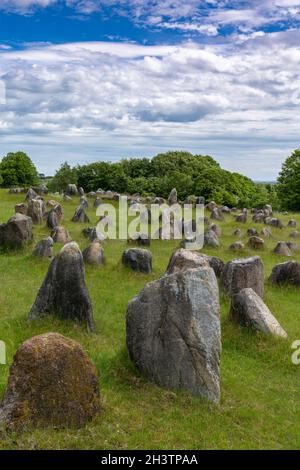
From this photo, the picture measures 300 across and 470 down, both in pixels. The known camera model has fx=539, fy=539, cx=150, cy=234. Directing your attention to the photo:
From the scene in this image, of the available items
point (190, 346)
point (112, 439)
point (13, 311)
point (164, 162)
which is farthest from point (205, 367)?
point (164, 162)

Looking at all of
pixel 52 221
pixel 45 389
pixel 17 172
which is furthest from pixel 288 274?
pixel 17 172

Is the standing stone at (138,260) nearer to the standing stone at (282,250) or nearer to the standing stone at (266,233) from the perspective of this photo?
the standing stone at (282,250)

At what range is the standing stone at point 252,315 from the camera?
15.5m

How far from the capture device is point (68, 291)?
14.9 meters

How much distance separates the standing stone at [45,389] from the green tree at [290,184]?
6772 centimetres

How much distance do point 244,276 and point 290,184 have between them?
2323 inches

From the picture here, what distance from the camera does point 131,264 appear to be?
22.8m

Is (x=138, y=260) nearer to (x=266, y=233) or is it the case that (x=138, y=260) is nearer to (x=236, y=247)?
(x=236, y=247)

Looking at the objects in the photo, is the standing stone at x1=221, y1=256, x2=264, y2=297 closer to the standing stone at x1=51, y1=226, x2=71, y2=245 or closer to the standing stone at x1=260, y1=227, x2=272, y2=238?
the standing stone at x1=51, y1=226, x2=71, y2=245

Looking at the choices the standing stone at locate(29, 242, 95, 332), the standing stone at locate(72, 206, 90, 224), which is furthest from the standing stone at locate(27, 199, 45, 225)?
the standing stone at locate(29, 242, 95, 332)

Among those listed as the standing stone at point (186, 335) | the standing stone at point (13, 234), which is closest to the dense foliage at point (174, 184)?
the standing stone at point (13, 234)

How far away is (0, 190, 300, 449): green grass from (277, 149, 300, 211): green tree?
185ft

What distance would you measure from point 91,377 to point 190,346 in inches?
91.7
